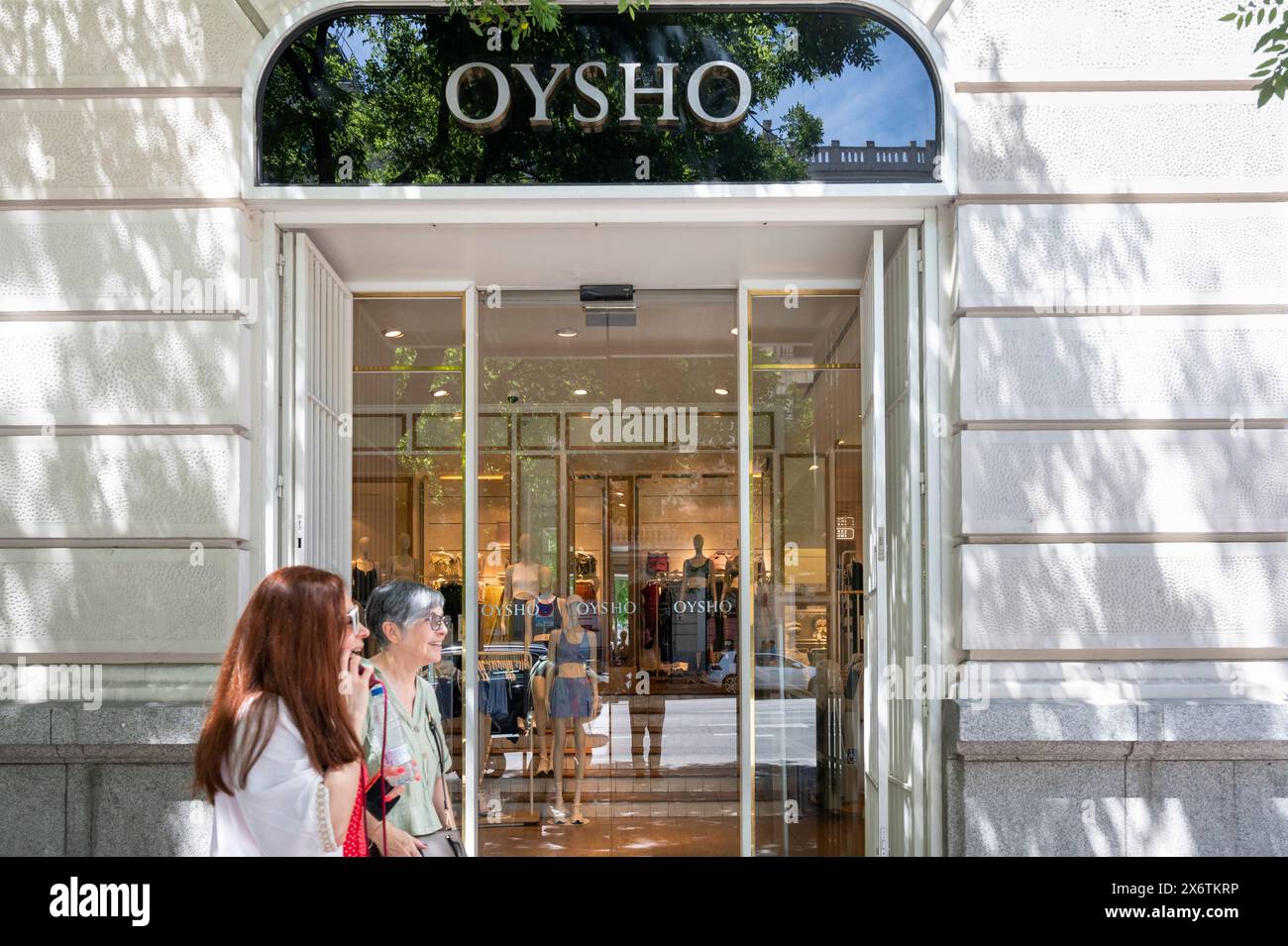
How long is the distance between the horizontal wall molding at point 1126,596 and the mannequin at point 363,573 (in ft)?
12.6

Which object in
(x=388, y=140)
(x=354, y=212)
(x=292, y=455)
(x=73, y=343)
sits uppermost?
(x=388, y=140)

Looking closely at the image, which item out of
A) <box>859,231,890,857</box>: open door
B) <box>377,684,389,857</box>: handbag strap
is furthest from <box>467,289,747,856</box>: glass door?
<box>377,684,389,857</box>: handbag strap

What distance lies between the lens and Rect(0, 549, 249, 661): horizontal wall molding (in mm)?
6020

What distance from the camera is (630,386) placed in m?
8.96

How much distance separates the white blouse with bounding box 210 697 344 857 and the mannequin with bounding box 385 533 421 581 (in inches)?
178

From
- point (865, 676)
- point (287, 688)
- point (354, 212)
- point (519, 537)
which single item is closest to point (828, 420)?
point (865, 676)

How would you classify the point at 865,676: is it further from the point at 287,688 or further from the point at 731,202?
the point at 287,688

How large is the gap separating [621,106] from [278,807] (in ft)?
14.6

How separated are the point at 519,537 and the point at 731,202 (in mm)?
3310

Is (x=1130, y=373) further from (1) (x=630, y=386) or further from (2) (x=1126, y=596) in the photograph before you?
(1) (x=630, y=386)

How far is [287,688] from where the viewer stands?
3258mm

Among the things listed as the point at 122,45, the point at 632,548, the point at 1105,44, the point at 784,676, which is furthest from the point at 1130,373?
the point at 122,45

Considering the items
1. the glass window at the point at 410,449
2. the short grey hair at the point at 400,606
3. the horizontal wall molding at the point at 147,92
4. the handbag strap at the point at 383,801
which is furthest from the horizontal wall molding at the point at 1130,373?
the horizontal wall molding at the point at 147,92
